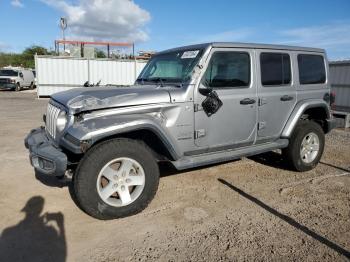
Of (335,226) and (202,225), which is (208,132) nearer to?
(202,225)

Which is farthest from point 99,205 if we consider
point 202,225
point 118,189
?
point 202,225

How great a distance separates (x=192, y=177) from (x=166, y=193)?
762 millimetres

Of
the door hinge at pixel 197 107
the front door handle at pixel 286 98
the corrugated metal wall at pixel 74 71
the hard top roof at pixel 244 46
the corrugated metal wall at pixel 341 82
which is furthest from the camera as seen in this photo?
the corrugated metal wall at pixel 74 71

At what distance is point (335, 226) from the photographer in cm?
371

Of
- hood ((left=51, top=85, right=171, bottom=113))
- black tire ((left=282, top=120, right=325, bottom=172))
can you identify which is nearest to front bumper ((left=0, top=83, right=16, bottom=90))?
hood ((left=51, top=85, right=171, bottom=113))

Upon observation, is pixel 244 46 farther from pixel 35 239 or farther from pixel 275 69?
pixel 35 239

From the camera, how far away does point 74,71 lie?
2047 cm

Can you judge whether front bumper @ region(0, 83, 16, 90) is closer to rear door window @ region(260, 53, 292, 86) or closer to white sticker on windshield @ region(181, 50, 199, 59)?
white sticker on windshield @ region(181, 50, 199, 59)

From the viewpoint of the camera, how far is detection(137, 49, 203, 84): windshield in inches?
175

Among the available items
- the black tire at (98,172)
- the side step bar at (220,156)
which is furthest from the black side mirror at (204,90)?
the black tire at (98,172)

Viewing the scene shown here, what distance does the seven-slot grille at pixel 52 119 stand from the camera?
399 cm

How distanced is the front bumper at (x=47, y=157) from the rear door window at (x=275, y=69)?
301cm

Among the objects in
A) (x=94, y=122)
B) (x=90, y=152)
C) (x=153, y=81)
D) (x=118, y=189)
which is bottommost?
(x=118, y=189)

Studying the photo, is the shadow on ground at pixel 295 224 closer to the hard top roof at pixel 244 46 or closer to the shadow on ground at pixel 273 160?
the shadow on ground at pixel 273 160
